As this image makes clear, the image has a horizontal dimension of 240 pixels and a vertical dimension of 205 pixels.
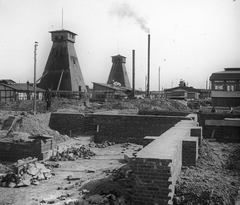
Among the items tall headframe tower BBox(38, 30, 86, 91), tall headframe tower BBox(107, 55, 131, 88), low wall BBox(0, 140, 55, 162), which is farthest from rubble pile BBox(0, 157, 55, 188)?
tall headframe tower BBox(107, 55, 131, 88)

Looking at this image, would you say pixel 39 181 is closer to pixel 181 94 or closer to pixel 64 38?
pixel 64 38

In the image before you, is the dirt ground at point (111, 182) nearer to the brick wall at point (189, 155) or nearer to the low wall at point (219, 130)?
the brick wall at point (189, 155)

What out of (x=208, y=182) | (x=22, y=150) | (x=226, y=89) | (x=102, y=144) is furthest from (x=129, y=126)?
(x=226, y=89)

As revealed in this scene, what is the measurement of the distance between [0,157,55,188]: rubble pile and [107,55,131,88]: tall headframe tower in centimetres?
5275

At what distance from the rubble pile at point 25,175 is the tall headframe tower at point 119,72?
5275 centimetres

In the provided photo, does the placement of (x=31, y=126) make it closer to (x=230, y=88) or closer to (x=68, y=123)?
(x=68, y=123)

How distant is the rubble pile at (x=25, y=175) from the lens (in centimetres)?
690

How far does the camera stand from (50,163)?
29.7 feet

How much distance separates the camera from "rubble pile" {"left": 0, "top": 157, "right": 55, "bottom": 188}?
22.6ft

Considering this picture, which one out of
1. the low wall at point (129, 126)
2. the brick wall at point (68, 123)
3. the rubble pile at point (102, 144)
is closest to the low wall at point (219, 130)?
the low wall at point (129, 126)

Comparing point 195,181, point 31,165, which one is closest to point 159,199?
point 195,181

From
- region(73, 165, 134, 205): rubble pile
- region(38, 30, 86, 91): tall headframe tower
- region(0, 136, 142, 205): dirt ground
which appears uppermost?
region(38, 30, 86, 91): tall headframe tower

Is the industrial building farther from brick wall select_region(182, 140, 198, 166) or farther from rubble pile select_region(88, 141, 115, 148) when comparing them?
brick wall select_region(182, 140, 198, 166)

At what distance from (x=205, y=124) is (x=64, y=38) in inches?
1238
